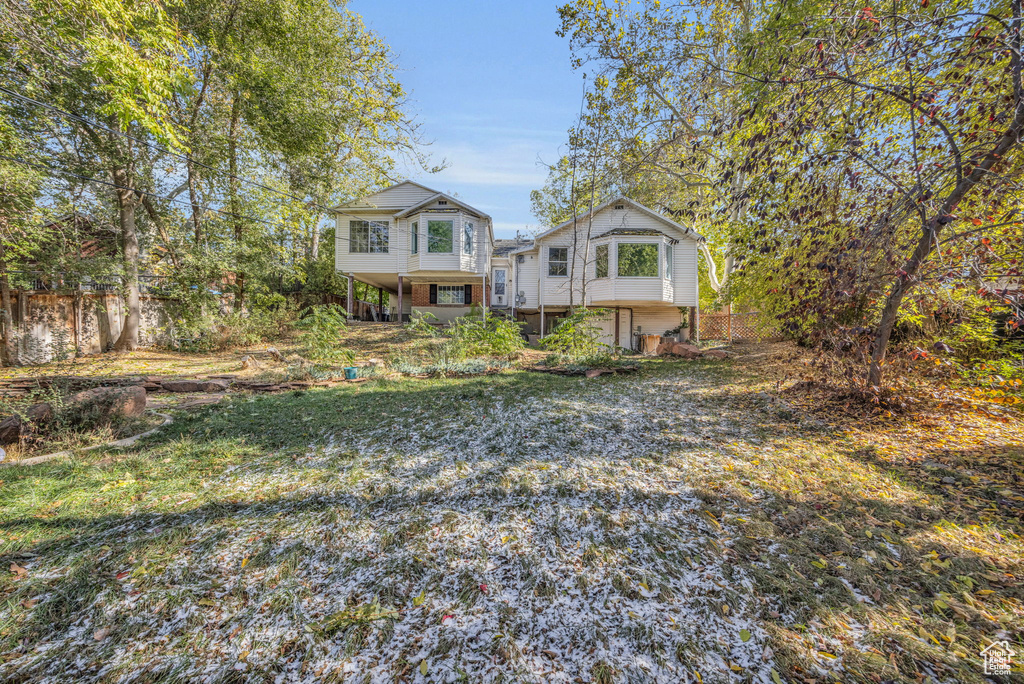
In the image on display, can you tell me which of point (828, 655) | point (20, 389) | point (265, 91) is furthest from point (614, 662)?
point (265, 91)

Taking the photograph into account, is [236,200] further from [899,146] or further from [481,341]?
[899,146]

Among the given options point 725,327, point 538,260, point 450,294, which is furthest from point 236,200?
point 725,327

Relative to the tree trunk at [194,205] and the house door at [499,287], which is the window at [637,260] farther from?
the tree trunk at [194,205]

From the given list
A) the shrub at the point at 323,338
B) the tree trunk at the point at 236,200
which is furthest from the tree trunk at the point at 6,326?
the shrub at the point at 323,338

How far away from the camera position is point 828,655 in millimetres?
2023

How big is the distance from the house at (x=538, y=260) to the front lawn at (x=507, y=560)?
33.4 ft

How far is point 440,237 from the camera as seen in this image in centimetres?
1567

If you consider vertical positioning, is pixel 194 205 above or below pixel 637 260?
above

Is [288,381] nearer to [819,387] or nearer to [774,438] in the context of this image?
[774,438]

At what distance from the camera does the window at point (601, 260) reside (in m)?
14.4

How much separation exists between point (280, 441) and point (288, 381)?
Answer: 324cm

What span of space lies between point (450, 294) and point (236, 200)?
27.7ft

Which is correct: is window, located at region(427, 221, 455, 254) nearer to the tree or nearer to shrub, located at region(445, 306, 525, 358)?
shrub, located at region(445, 306, 525, 358)

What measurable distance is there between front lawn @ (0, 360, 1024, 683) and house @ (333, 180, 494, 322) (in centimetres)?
1190
